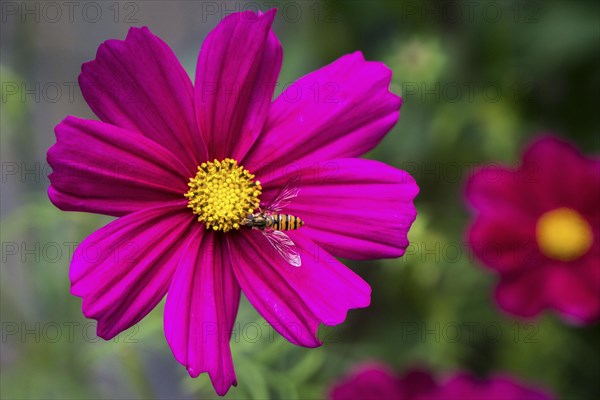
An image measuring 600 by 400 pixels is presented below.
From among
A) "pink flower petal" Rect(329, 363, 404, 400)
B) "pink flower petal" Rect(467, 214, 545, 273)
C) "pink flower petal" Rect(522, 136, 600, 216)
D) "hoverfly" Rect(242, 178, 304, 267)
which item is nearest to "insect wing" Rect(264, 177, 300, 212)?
"hoverfly" Rect(242, 178, 304, 267)

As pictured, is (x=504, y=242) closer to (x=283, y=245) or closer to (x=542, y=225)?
(x=542, y=225)

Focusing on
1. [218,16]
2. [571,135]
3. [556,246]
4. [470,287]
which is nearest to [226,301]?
[556,246]

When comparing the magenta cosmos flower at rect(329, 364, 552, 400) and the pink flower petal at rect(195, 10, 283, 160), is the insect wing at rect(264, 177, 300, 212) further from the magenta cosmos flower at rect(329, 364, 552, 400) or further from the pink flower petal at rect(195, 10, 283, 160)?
the magenta cosmos flower at rect(329, 364, 552, 400)

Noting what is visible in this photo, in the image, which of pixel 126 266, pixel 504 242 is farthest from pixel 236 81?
pixel 504 242

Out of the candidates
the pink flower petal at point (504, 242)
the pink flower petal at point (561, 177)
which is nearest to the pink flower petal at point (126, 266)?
the pink flower petal at point (504, 242)

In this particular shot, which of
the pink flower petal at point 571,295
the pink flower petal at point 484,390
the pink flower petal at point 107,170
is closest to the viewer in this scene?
the pink flower petal at point 107,170

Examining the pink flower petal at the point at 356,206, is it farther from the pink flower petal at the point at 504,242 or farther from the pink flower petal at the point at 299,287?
the pink flower petal at the point at 504,242
